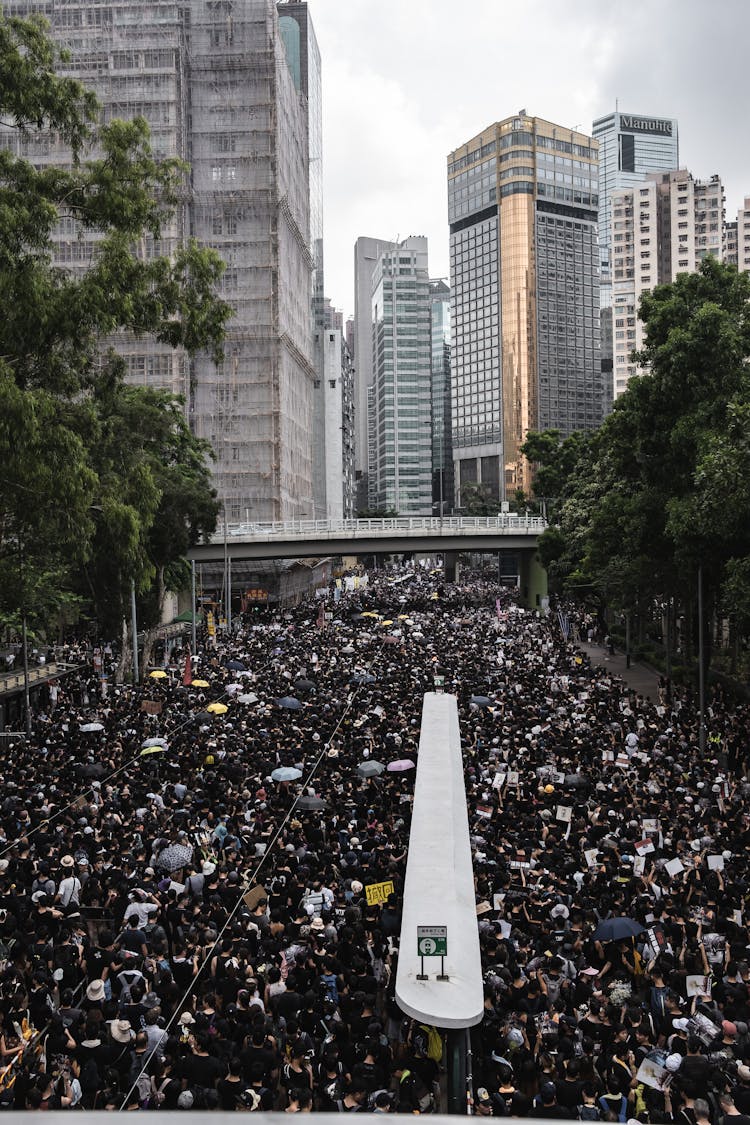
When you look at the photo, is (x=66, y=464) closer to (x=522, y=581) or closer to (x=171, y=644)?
(x=171, y=644)

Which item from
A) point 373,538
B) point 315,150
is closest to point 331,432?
point 315,150

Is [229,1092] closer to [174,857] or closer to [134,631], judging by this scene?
[174,857]

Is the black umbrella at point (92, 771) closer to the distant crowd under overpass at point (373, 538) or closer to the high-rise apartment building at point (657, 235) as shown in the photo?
the distant crowd under overpass at point (373, 538)

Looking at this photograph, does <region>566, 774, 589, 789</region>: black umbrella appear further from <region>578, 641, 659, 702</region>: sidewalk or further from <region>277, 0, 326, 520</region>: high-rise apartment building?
<region>277, 0, 326, 520</region>: high-rise apartment building

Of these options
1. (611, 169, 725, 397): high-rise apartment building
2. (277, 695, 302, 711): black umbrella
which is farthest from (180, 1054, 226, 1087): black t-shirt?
(611, 169, 725, 397): high-rise apartment building

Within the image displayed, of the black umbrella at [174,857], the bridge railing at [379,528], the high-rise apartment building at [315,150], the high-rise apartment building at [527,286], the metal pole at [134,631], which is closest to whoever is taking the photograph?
the black umbrella at [174,857]

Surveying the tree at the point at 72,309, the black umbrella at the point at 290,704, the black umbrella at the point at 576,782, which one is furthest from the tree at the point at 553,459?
the tree at the point at 72,309

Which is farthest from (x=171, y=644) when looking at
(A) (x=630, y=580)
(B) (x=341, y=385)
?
(B) (x=341, y=385)
